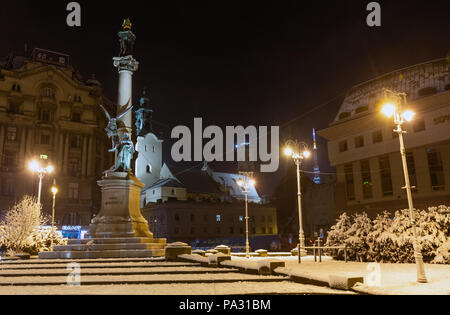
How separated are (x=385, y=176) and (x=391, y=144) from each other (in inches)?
149

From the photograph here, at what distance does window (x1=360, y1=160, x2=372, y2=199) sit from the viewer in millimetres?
45000

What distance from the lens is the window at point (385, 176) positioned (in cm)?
4300

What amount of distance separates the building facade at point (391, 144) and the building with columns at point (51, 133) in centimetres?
3980

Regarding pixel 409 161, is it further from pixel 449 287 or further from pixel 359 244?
pixel 449 287

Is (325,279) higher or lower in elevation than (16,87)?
lower

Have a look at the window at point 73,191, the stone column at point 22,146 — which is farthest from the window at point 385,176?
the stone column at point 22,146


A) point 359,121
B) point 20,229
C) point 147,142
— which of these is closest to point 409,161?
point 359,121

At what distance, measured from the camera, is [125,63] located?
Result: 2448cm

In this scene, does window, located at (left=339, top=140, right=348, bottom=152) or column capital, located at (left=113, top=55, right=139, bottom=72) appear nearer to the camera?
column capital, located at (left=113, top=55, right=139, bottom=72)

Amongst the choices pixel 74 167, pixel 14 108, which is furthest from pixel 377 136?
pixel 14 108

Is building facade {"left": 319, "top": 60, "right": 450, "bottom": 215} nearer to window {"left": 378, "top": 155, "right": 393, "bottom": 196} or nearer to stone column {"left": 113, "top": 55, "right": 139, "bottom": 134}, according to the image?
window {"left": 378, "top": 155, "right": 393, "bottom": 196}

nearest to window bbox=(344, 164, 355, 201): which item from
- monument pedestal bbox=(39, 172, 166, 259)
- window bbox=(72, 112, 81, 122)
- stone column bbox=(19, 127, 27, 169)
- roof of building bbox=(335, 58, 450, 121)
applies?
roof of building bbox=(335, 58, 450, 121)

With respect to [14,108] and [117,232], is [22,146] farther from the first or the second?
[117,232]
